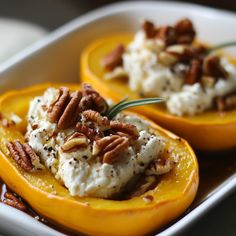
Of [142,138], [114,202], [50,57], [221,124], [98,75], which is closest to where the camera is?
[114,202]

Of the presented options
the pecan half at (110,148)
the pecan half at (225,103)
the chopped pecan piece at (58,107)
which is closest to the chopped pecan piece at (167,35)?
the pecan half at (225,103)

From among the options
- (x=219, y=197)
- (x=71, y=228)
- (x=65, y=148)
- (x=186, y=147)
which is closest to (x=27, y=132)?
(x=65, y=148)

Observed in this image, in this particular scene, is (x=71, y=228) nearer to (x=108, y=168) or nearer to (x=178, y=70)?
(x=108, y=168)

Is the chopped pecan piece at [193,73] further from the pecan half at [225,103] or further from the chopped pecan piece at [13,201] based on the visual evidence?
the chopped pecan piece at [13,201]

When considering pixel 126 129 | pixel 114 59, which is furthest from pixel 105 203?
pixel 114 59

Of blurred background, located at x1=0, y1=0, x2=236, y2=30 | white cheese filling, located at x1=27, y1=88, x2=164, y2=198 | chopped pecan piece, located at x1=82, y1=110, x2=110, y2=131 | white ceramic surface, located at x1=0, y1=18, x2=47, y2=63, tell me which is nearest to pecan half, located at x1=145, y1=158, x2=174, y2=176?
white cheese filling, located at x1=27, y1=88, x2=164, y2=198

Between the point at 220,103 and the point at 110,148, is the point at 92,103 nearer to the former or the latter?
the point at 110,148
